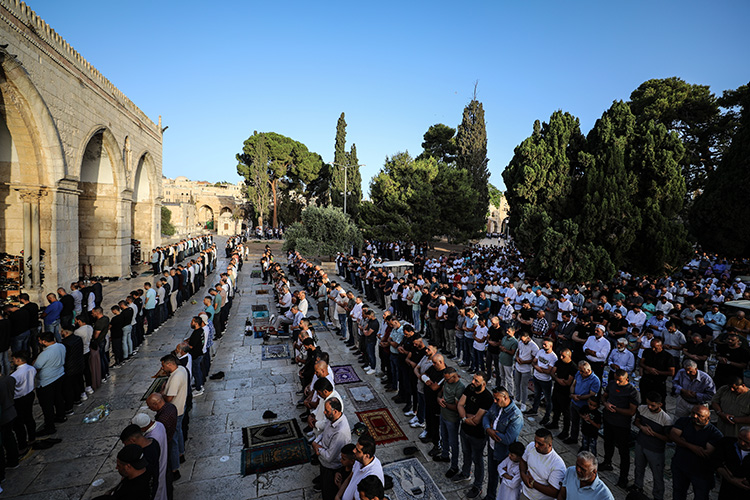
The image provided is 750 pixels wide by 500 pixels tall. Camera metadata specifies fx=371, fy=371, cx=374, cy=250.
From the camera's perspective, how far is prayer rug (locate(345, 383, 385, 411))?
7294 millimetres

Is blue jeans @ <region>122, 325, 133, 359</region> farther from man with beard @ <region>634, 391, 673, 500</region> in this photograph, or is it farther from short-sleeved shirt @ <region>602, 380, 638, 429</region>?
man with beard @ <region>634, 391, 673, 500</region>

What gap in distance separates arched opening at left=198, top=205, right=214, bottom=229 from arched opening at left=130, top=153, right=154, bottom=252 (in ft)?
126

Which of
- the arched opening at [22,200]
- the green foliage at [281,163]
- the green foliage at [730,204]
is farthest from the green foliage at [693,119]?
the green foliage at [281,163]

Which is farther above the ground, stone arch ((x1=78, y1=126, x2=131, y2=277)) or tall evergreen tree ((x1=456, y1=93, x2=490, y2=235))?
tall evergreen tree ((x1=456, y1=93, x2=490, y2=235))

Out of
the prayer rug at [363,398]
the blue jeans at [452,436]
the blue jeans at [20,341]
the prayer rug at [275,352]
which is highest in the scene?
the blue jeans at [20,341]

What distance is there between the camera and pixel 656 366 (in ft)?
21.2

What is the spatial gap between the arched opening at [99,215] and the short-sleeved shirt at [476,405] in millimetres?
20018

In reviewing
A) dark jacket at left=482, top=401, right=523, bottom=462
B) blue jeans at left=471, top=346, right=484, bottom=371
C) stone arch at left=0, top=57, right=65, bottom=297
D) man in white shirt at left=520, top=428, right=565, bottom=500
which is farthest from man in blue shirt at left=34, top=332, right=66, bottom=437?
stone arch at left=0, top=57, right=65, bottom=297

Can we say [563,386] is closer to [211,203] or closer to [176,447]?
[176,447]

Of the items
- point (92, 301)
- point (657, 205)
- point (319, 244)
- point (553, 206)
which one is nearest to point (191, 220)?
point (319, 244)

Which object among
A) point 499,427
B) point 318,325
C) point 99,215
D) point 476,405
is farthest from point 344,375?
point 99,215

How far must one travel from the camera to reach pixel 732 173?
20797 millimetres

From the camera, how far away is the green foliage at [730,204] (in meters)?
20.3

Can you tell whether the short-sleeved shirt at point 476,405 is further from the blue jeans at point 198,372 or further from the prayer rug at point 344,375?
the blue jeans at point 198,372
